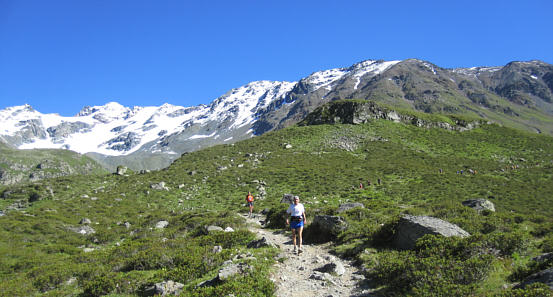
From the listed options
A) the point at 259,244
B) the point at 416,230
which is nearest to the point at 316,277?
the point at 259,244

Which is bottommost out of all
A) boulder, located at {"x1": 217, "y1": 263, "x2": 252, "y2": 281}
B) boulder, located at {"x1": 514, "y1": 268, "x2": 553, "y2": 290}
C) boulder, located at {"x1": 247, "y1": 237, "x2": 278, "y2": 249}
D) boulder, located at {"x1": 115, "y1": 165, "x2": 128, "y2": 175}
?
boulder, located at {"x1": 247, "y1": 237, "x2": 278, "y2": 249}

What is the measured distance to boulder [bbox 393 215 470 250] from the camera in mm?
11273

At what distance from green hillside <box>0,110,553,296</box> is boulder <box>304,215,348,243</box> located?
533 millimetres

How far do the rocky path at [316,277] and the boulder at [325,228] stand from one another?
200cm

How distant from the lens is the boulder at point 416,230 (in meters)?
11.3

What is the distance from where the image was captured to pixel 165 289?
380 inches

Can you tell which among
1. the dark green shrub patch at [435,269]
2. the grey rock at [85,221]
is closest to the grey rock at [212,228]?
the dark green shrub patch at [435,269]

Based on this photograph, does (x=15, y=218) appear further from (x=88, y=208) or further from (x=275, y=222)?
(x=275, y=222)

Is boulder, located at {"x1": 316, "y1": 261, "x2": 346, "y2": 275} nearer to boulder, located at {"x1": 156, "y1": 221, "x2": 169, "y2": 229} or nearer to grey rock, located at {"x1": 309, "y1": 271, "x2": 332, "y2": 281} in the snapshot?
grey rock, located at {"x1": 309, "y1": 271, "x2": 332, "y2": 281}

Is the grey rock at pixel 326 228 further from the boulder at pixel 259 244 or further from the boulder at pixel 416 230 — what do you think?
the boulder at pixel 416 230

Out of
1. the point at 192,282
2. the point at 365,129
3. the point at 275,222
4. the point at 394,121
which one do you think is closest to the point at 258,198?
the point at 275,222

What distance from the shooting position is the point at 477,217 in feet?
49.6

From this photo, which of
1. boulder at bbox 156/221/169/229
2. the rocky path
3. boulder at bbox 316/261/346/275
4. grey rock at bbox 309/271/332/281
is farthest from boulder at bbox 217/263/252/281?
boulder at bbox 156/221/169/229

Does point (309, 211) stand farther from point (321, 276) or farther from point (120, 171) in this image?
point (120, 171)
